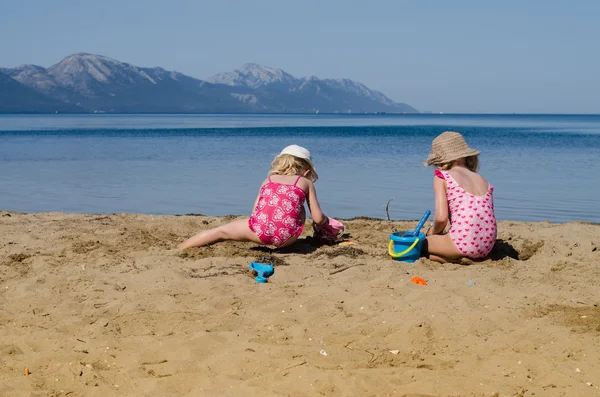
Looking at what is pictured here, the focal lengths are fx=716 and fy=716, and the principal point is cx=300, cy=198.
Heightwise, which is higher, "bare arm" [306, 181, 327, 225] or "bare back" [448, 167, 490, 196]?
"bare back" [448, 167, 490, 196]

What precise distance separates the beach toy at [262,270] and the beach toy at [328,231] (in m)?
1.29

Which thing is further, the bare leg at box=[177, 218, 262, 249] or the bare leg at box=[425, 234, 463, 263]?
the bare leg at box=[177, 218, 262, 249]

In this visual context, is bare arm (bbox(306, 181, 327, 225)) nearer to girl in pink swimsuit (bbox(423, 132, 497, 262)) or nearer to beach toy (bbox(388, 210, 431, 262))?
beach toy (bbox(388, 210, 431, 262))

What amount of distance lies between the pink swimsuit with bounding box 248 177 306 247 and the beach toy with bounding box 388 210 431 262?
37.2 inches

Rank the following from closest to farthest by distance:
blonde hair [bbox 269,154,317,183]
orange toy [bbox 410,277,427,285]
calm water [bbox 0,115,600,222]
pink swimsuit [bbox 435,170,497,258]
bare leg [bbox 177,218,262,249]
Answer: orange toy [bbox 410,277,427,285]
pink swimsuit [bbox 435,170,497,258]
bare leg [bbox 177,218,262,249]
blonde hair [bbox 269,154,317,183]
calm water [bbox 0,115,600,222]

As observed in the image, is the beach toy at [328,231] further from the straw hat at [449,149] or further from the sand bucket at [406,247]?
the straw hat at [449,149]

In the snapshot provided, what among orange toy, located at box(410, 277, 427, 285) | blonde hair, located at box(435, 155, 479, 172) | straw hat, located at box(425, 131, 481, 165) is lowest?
orange toy, located at box(410, 277, 427, 285)

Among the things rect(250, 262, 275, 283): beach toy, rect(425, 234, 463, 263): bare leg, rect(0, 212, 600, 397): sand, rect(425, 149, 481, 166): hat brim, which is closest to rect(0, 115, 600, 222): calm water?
rect(425, 149, 481, 166): hat brim

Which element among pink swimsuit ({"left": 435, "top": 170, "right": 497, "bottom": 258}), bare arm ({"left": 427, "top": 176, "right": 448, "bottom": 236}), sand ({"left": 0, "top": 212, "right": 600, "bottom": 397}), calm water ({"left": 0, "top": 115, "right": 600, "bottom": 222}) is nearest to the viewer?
sand ({"left": 0, "top": 212, "right": 600, "bottom": 397})

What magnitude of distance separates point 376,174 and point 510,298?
1279cm

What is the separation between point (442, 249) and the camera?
628 cm

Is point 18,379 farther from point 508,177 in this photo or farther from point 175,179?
point 508,177

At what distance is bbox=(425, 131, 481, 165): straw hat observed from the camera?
639cm

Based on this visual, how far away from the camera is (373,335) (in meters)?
4.41
